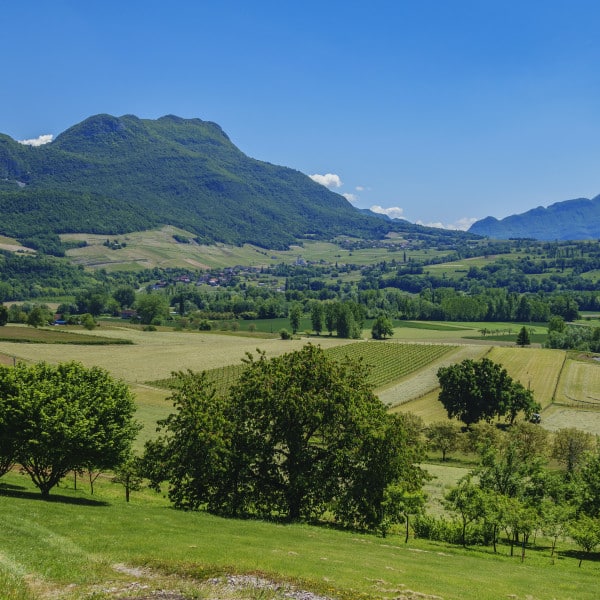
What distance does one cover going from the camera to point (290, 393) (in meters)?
39.8

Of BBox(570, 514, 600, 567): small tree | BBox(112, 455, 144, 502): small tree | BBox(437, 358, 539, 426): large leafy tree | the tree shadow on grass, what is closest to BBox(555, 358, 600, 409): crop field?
BBox(437, 358, 539, 426): large leafy tree

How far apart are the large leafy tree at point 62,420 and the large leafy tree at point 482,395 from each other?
65.7 meters

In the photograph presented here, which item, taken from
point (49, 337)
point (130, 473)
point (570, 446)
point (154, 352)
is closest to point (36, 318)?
point (49, 337)

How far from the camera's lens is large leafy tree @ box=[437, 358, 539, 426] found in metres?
91.7

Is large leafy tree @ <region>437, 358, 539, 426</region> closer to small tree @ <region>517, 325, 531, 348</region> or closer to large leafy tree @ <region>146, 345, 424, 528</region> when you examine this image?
large leafy tree @ <region>146, 345, 424, 528</region>

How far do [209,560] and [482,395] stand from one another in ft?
254

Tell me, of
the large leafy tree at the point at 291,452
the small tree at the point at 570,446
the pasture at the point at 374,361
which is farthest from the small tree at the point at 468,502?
the pasture at the point at 374,361

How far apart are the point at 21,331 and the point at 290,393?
142774 millimetres

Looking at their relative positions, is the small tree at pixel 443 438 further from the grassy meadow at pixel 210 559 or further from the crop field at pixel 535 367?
the crop field at pixel 535 367

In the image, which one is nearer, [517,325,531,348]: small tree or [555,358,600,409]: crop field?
[555,358,600,409]: crop field

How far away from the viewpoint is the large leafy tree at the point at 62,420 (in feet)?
110

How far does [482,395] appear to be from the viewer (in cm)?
9219

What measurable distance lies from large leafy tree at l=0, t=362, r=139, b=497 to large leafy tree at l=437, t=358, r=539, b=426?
65.7 meters

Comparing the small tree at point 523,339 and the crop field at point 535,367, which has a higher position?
the small tree at point 523,339
